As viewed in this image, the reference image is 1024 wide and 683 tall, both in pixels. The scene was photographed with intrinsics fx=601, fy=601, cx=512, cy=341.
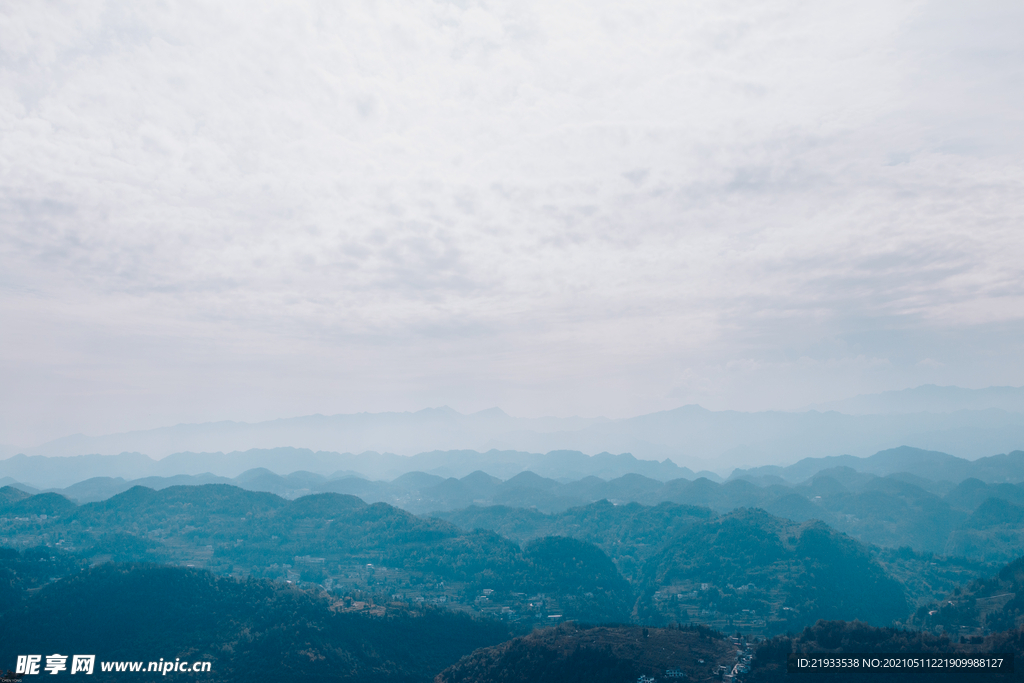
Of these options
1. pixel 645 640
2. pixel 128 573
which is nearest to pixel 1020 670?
pixel 645 640

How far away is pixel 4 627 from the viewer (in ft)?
449

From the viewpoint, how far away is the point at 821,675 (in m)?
102

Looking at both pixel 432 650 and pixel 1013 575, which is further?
pixel 1013 575

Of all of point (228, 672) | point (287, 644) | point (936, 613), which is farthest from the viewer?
point (936, 613)

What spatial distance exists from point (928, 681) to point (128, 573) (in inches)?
7267

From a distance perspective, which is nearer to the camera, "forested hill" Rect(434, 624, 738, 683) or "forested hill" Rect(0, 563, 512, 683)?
"forested hill" Rect(434, 624, 738, 683)

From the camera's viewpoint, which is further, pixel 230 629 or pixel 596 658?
pixel 230 629

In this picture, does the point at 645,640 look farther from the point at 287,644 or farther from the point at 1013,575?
the point at 1013,575

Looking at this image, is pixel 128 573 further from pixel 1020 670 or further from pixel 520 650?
pixel 1020 670

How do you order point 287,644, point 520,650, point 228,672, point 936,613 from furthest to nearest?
1. point 936,613
2. point 287,644
3. point 228,672
4. point 520,650

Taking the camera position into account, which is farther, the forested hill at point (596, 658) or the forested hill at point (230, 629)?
the forested hill at point (230, 629)

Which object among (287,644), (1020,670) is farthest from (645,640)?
(287,644)

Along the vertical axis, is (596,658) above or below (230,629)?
above

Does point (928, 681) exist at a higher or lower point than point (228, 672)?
higher
